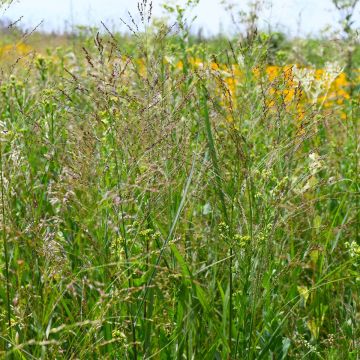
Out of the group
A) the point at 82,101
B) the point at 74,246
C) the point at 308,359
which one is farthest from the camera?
the point at 82,101

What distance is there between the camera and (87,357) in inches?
64.2

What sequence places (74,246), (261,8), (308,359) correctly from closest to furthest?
(308,359), (74,246), (261,8)

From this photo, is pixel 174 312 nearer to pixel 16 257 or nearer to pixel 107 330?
pixel 107 330

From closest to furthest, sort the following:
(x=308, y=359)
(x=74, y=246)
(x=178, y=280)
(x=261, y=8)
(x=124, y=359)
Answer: (x=124, y=359), (x=178, y=280), (x=308, y=359), (x=74, y=246), (x=261, y=8)

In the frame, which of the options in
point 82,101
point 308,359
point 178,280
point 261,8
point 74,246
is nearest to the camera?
point 178,280

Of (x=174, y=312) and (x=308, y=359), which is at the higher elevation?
(x=174, y=312)

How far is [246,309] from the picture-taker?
5.51 ft

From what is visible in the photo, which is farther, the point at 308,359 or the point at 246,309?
the point at 308,359

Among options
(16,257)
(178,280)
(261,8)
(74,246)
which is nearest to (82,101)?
(261,8)

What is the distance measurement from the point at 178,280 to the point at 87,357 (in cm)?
30

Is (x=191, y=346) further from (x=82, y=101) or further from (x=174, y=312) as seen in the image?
(x=82, y=101)

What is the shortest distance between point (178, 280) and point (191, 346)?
0.63 ft

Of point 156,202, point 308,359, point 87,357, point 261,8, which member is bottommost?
point 308,359

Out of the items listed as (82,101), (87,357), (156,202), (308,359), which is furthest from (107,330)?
(82,101)
